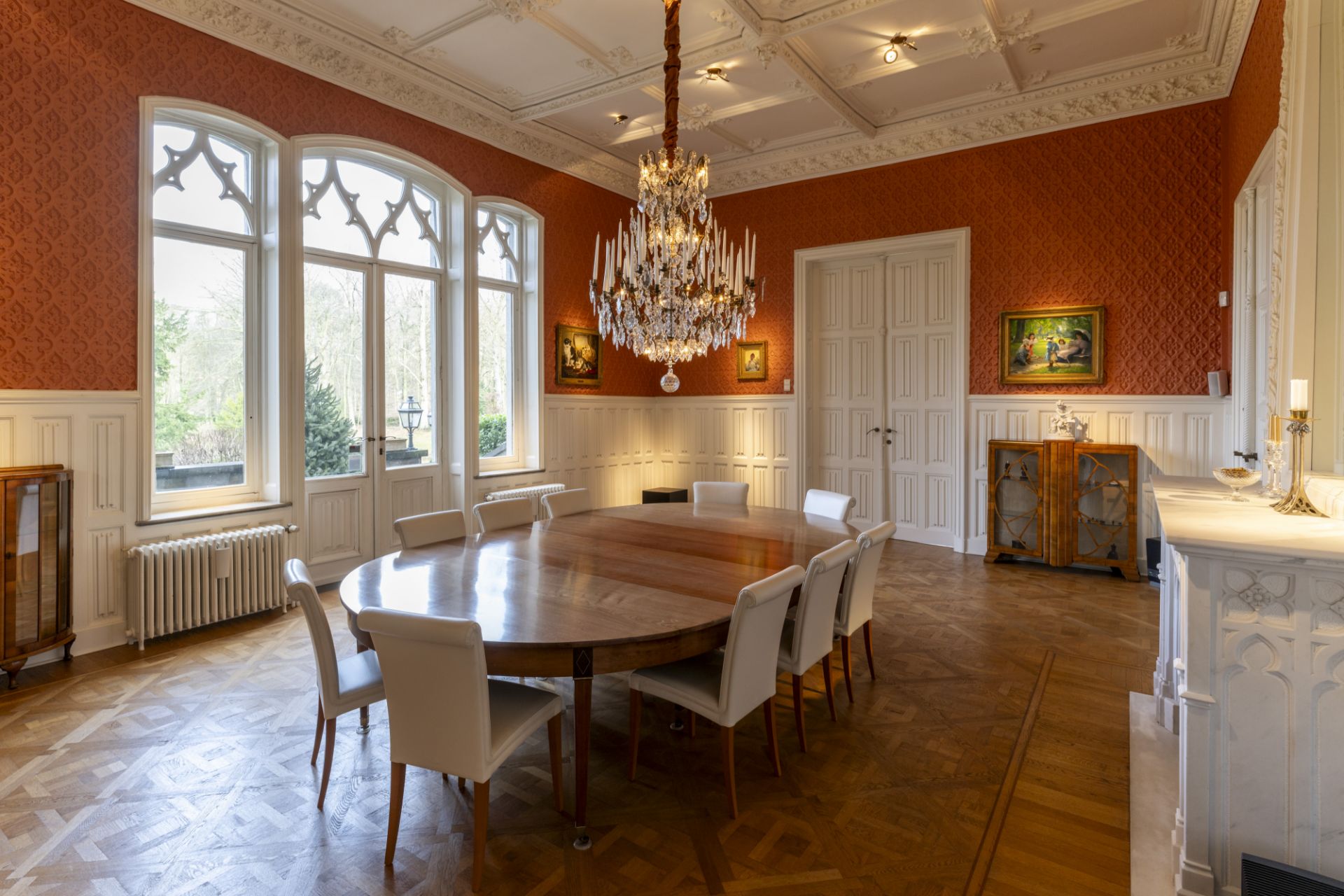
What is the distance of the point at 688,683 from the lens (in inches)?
96.4

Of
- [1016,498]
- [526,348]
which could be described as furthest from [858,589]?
[526,348]

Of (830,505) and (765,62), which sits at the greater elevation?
(765,62)

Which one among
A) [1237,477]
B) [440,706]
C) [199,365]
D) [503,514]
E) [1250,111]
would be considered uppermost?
[1250,111]

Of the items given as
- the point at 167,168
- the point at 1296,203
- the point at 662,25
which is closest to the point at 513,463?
the point at 167,168

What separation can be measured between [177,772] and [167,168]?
3592 mm

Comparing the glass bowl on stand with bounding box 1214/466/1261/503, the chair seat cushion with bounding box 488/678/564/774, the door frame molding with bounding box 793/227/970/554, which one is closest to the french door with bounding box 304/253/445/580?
the chair seat cushion with bounding box 488/678/564/774

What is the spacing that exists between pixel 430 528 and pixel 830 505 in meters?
2.26

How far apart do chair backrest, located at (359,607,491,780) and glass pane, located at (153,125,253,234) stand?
150 inches

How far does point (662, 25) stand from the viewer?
4781 millimetres

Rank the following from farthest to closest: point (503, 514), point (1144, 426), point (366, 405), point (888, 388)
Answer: point (888, 388) < point (1144, 426) < point (366, 405) < point (503, 514)

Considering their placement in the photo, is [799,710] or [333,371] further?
[333,371]

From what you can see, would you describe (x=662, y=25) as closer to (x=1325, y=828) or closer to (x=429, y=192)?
(x=429, y=192)

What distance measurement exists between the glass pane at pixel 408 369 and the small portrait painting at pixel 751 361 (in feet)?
11.0

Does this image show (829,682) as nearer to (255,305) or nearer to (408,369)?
(408,369)
